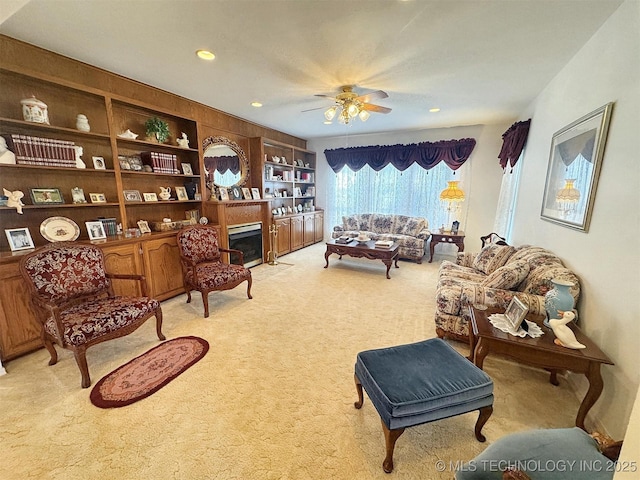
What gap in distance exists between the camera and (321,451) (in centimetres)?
145

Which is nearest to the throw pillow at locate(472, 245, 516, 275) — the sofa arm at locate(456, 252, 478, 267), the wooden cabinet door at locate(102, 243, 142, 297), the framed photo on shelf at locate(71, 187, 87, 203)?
the sofa arm at locate(456, 252, 478, 267)

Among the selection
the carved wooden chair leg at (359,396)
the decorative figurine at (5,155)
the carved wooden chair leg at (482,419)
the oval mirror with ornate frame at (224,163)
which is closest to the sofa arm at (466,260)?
the carved wooden chair leg at (482,419)

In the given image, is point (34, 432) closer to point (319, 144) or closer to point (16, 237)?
point (16, 237)

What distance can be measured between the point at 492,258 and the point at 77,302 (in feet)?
14.0

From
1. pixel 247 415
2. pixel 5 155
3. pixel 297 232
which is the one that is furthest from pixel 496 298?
pixel 297 232

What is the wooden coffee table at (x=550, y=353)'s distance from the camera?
146cm

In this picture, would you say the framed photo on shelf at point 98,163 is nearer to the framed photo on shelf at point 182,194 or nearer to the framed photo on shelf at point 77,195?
the framed photo on shelf at point 77,195

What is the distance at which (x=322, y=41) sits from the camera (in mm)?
2160

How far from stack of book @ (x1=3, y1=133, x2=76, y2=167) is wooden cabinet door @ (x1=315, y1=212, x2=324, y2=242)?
15.4 feet

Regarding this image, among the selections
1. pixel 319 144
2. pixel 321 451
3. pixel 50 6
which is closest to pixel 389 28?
pixel 50 6

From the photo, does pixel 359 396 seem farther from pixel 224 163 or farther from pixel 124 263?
pixel 224 163

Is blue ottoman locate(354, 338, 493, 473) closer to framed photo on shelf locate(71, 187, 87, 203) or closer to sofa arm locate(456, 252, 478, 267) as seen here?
sofa arm locate(456, 252, 478, 267)

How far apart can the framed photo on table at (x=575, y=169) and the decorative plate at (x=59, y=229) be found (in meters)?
4.46

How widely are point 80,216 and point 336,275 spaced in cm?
335
